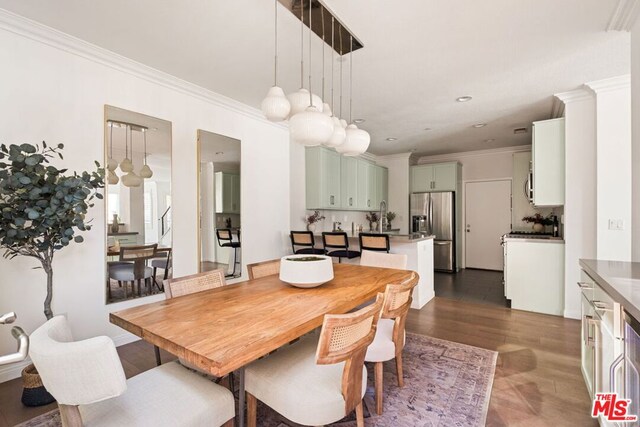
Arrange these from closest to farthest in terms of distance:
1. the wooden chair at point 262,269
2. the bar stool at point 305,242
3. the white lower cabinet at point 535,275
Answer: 1. the wooden chair at point 262,269
2. the white lower cabinet at point 535,275
3. the bar stool at point 305,242

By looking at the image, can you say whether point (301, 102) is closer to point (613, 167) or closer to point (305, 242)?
point (305, 242)

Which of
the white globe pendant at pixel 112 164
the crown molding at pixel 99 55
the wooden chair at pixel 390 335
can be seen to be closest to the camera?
the wooden chair at pixel 390 335

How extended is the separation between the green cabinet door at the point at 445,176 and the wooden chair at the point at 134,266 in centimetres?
547

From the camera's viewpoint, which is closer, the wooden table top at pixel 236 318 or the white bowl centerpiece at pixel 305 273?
the wooden table top at pixel 236 318

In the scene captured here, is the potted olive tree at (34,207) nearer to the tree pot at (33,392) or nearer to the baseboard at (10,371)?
the tree pot at (33,392)

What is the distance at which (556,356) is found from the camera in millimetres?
2580

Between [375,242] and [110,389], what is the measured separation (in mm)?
3112

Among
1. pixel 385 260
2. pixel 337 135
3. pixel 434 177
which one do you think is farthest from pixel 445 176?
pixel 337 135

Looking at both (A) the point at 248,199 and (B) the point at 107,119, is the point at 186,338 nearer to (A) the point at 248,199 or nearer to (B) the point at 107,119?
(B) the point at 107,119

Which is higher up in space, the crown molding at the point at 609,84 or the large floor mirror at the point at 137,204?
the crown molding at the point at 609,84

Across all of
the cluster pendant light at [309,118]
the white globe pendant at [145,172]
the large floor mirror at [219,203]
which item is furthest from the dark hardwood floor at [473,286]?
the white globe pendant at [145,172]

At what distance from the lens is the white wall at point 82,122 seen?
2.22m

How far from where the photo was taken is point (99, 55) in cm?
260

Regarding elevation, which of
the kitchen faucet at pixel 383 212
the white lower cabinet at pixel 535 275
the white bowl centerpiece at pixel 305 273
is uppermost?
the kitchen faucet at pixel 383 212
